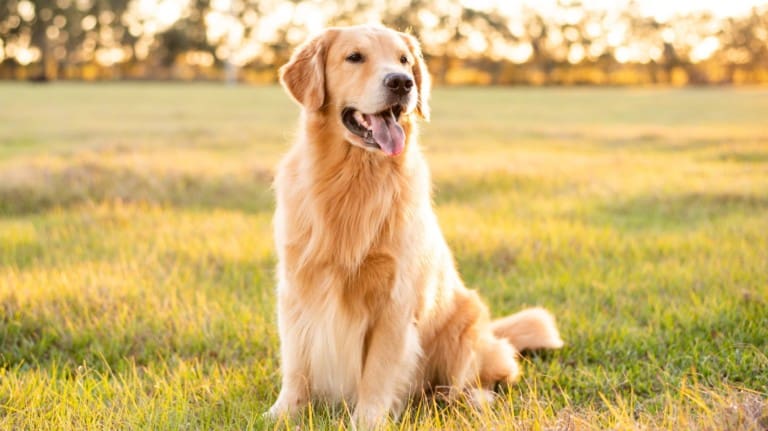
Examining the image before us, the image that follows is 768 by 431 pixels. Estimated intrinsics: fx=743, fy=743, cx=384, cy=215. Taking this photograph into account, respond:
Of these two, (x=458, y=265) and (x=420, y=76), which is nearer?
(x=420, y=76)

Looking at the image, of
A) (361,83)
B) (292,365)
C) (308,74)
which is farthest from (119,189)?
(361,83)

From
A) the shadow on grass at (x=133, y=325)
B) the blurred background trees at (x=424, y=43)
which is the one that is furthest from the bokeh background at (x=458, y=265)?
the blurred background trees at (x=424, y=43)

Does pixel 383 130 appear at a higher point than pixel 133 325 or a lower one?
higher

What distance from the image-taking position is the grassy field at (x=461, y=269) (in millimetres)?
2996

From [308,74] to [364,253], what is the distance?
2.81ft

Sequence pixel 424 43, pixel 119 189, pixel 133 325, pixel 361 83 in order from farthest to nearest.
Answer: pixel 424 43
pixel 119 189
pixel 133 325
pixel 361 83

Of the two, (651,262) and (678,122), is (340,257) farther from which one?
(678,122)

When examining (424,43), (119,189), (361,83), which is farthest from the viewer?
(424,43)

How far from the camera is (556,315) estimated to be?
432 cm

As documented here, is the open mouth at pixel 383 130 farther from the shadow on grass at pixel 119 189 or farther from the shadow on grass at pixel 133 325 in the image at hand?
the shadow on grass at pixel 119 189

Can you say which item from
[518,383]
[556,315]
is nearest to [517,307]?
[556,315]

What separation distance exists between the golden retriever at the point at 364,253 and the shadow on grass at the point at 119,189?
3697 mm

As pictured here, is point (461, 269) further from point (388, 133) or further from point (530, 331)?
point (388, 133)

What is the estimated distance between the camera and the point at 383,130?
3070 millimetres
